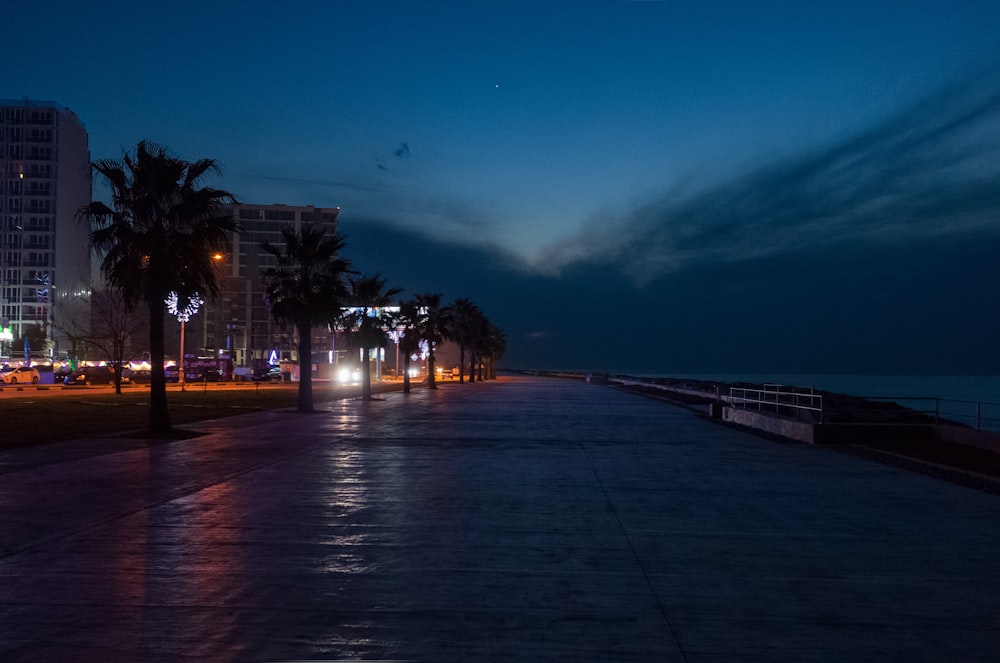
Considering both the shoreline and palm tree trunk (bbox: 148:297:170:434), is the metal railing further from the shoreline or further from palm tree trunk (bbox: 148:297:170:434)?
palm tree trunk (bbox: 148:297:170:434)

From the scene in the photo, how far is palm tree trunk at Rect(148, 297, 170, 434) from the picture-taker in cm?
2178

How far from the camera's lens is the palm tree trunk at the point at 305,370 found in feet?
105

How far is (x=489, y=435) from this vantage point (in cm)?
2269

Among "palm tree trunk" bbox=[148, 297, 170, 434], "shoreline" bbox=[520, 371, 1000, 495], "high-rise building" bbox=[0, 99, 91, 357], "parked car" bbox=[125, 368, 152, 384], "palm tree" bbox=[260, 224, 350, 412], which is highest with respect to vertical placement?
"high-rise building" bbox=[0, 99, 91, 357]

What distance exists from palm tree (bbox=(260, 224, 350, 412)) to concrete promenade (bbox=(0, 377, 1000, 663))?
52.6ft

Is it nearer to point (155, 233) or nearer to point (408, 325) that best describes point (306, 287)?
point (155, 233)

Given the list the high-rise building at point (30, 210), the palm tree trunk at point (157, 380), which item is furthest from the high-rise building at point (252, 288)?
→ the palm tree trunk at point (157, 380)

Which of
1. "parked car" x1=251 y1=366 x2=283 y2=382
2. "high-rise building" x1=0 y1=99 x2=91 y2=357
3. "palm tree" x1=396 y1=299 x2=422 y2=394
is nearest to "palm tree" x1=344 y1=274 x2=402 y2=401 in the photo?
"palm tree" x1=396 y1=299 x2=422 y2=394

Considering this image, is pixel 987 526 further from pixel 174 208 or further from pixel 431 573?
pixel 174 208

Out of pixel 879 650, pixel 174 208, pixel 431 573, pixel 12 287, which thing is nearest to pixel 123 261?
pixel 174 208

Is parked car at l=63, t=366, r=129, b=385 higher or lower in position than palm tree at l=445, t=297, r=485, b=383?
lower

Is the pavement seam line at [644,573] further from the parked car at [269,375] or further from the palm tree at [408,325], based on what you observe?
the parked car at [269,375]

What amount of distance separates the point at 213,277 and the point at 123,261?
2.21 meters

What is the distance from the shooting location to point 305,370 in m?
32.2
